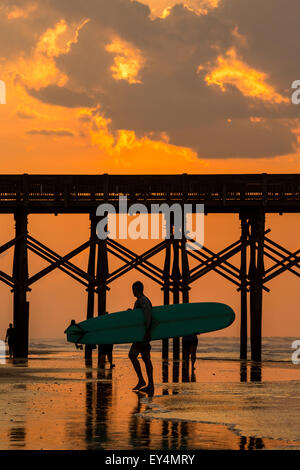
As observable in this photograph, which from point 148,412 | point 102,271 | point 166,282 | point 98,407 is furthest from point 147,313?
point 166,282

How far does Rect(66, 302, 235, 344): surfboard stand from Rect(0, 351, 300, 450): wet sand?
887 mm

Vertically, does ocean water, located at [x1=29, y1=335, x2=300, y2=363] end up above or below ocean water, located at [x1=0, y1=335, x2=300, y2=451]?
below

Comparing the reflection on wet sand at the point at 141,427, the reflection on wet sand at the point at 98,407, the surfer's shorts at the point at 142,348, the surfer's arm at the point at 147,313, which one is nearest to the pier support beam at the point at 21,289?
the reflection on wet sand at the point at 98,407

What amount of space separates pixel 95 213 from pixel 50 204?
1465 mm

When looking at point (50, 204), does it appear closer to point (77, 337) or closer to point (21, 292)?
point (21, 292)

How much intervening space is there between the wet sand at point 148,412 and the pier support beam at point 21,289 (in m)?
9.04

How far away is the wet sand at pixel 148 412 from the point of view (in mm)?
10797

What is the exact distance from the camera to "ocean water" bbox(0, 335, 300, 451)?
1080 cm

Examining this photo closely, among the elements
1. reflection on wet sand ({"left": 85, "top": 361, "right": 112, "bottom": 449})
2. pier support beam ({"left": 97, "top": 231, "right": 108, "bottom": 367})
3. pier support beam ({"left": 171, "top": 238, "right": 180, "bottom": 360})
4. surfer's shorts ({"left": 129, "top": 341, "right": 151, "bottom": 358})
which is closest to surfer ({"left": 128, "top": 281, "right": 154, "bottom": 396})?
surfer's shorts ({"left": 129, "top": 341, "right": 151, "bottom": 358})

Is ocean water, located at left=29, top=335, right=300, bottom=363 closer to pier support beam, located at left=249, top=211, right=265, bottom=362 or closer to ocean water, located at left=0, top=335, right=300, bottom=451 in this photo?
pier support beam, located at left=249, top=211, right=265, bottom=362

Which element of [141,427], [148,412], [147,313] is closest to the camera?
[141,427]

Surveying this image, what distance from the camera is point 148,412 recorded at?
1381 cm

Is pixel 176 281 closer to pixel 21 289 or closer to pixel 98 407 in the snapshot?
pixel 21 289

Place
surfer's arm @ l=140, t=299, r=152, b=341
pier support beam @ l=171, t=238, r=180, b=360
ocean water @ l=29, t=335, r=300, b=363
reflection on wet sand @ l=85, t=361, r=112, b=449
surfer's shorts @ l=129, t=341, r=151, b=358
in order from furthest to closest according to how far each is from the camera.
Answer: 1. ocean water @ l=29, t=335, r=300, b=363
2. pier support beam @ l=171, t=238, r=180, b=360
3. surfer's shorts @ l=129, t=341, r=151, b=358
4. surfer's arm @ l=140, t=299, r=152, b=341
5. reflection on wet sand @ l=85, t=361, r=112, b=449
